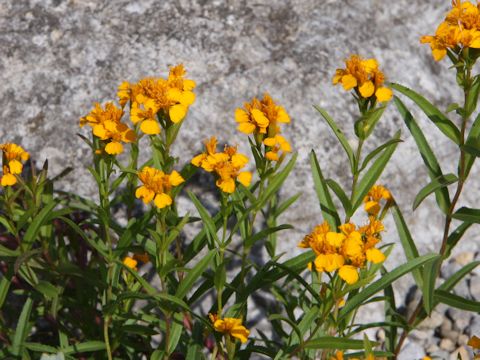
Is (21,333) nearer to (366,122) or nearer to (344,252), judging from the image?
(344,252)

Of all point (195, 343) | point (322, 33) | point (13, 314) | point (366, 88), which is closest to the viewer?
point (366, 88)

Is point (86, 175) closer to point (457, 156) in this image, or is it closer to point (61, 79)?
point (61, 79)

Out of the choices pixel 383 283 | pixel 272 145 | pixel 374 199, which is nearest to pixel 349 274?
pixel 383 283

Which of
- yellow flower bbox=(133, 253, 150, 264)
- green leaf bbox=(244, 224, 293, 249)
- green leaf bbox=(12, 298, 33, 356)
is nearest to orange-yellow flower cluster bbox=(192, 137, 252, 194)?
green leaf bbox=(244, 224, 293, 249)

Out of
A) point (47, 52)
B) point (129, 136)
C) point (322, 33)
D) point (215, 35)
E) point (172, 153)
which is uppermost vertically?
point (322, 33)

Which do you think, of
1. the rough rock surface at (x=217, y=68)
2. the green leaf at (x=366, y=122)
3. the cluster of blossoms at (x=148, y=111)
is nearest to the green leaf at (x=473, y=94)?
the green leaf at (x=366, y=122)

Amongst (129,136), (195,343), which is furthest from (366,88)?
(195,343)

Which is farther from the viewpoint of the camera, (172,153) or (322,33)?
(322,33)

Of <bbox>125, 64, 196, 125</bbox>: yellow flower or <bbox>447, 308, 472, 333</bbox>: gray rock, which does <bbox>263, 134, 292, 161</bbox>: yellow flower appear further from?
<bbox>447, 308, 472, 333</bbox>: gray rock
